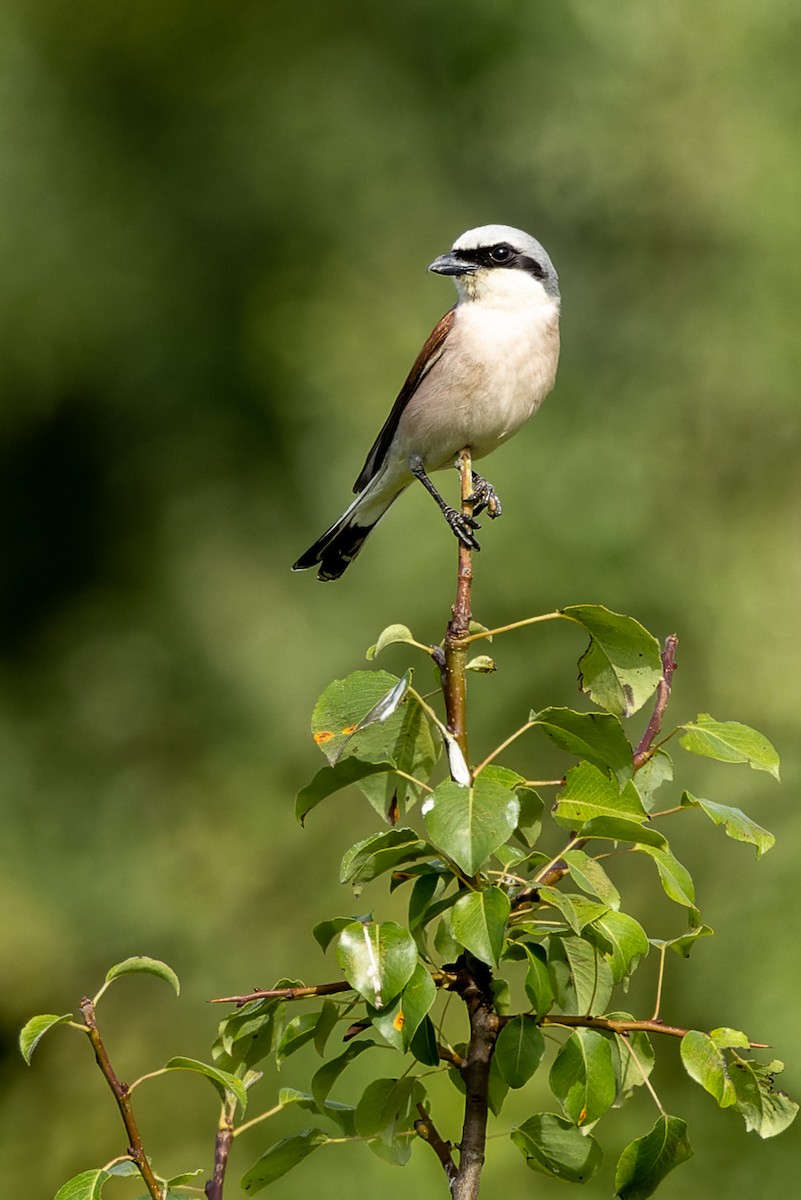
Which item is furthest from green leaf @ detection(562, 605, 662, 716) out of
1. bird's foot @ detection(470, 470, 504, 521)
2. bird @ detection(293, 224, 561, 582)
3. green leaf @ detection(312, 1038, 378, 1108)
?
bird @ detection(293, 224, 561, 582)

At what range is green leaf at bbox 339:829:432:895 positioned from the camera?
1335 mm

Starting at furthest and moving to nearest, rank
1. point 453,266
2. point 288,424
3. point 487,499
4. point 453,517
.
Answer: point 288,424
point 453,266
point 487,499
point 453,517

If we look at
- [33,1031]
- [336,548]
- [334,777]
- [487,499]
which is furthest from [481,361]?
[33,1031]

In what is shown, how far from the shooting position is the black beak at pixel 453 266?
3326mm

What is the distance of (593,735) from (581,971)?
24 cm

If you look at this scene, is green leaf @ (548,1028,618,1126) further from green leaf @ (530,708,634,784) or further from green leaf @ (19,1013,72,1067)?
green leaf @ (19,1013,72,1067)

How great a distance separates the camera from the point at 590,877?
4.50 feet

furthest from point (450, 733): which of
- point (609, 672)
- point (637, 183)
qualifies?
point (637, 183)

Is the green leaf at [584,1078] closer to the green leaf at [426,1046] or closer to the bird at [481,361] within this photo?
the green leaf at [426,1046]

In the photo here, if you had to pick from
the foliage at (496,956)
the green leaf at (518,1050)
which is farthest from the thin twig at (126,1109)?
the green leaf at (518,1050)

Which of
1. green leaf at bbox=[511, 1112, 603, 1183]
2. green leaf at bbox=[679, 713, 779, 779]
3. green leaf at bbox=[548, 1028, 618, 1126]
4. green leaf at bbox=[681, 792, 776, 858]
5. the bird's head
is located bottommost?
green leaf at bbox=[511, 1112, 603, 1183]

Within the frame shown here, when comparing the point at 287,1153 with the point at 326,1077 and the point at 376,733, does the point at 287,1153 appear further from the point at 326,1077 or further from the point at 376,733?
the point at 376,733

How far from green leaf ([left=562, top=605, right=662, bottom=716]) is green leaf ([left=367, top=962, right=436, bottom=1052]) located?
1.26 ft

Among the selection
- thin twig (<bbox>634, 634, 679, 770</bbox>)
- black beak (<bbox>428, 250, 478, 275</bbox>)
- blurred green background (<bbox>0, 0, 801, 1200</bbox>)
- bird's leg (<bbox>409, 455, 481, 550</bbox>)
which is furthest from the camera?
blurred green background (<bbox>0, 0, 801, 1200</bbox>)
